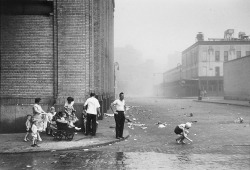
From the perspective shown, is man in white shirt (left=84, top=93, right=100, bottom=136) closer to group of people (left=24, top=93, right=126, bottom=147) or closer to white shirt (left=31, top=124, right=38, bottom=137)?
group of people (left=24, top=93, right=126, bottom=147)

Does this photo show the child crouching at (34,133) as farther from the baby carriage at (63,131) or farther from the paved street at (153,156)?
the paved street at (153,156)

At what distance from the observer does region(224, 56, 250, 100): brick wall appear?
146 ft

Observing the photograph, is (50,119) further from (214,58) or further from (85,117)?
(214,58)

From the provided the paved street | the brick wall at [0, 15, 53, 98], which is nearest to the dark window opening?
the brick wall at [0, 15, 53, 98]

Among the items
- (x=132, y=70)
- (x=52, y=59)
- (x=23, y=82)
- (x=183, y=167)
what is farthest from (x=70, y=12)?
(x=132, y=70)

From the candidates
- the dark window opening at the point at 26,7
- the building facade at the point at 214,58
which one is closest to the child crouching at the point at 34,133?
the dark window opening at the point at 26,7

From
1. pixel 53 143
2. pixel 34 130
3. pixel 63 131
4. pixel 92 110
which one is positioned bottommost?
pixel 53 143

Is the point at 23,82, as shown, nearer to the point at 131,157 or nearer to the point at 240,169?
the point at 131,157

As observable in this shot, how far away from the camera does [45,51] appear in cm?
1440

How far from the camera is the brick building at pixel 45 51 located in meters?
14.2

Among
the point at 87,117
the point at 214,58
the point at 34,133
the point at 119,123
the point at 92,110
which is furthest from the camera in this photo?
the point at 214,58

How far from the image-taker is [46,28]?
1441cm

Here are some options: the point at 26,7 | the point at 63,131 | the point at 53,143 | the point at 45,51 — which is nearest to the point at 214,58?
the point at 45,51

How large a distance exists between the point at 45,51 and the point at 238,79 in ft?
125
